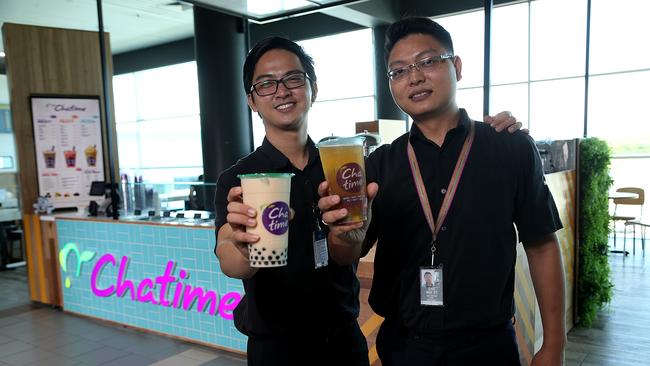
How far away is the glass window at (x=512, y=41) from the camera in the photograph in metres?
8.23

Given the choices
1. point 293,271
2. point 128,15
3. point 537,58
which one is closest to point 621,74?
point 537,58

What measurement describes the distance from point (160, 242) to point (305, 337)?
289 centimetres

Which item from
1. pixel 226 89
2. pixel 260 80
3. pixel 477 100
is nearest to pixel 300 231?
pixel 260 80

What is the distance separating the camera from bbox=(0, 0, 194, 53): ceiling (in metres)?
8.76

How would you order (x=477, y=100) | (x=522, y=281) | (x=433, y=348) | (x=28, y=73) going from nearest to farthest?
(x=433, y=348), (x=522, y=281), (x=28, y=73), (x=477, y=100)

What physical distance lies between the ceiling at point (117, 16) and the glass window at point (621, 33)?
7295 mm

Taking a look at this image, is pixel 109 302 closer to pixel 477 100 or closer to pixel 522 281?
pixel 522 281

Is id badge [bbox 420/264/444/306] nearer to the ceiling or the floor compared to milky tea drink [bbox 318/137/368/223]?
nearer to the floor

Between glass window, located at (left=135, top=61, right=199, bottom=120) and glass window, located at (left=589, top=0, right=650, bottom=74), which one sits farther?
glass window, located at (left=135, top=61, right=199, bottom=120)

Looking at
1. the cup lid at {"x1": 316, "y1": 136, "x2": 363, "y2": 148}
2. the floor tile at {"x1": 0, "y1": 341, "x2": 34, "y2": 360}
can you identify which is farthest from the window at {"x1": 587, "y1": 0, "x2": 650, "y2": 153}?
the floor tile at {"x1": 0, "y1": 341, "x2": 34, "y2": 360}

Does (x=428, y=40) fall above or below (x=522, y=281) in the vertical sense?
above

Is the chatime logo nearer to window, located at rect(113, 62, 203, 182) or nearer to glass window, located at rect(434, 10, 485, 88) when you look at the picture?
glass window, located at rect(434, 10, 485, 88)

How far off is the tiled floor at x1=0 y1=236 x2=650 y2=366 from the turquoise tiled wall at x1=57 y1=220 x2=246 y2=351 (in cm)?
13

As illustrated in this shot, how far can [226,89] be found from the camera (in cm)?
770
